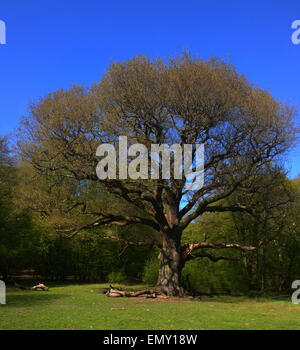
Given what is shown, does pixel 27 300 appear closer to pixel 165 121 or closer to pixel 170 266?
pixel 170 266

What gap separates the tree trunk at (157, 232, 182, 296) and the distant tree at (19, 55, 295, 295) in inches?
7.0

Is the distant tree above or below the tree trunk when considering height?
above

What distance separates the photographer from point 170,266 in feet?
72.3

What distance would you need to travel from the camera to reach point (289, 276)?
28.7 m

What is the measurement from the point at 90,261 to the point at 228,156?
20.0 m

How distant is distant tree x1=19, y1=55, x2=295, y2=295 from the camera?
1933 centimetres

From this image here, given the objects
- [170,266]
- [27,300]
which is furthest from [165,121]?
[27,300]

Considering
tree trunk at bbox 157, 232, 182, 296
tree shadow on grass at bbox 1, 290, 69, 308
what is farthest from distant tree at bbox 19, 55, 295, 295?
tree shadow on grass at bbox 1, 290, 69, 308

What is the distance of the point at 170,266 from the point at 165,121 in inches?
323

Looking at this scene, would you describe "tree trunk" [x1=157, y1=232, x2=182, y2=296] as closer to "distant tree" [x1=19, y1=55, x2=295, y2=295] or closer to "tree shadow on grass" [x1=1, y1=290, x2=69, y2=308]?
"distant tree" [x1=19, y1=55, x2=295, y2=295]

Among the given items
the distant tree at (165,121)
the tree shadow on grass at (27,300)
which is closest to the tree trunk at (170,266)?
the distant tree at (165,121)

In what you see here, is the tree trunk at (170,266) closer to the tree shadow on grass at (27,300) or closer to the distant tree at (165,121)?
the distant tree at (165,121)

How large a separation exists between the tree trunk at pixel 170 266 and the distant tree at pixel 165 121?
177 millimetres
